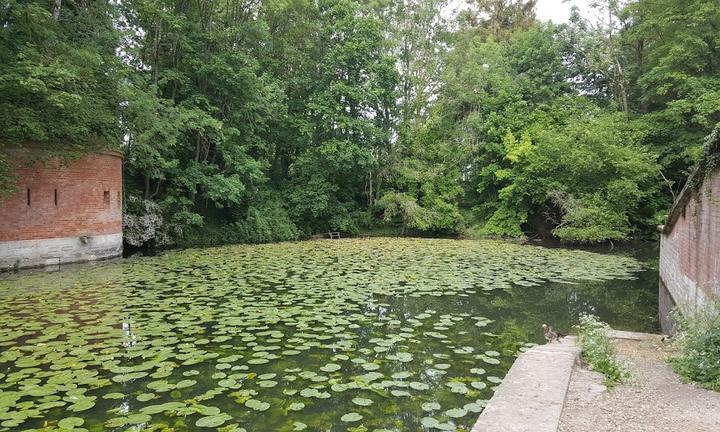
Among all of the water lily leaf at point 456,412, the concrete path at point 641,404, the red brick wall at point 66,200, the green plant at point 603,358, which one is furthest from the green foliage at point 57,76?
the concrete path at point 641,404

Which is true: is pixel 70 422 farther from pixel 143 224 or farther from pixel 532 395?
pixel 143 224

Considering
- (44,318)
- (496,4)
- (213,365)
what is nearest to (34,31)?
(44,318)

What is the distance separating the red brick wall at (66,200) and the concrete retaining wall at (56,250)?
0.16 metres

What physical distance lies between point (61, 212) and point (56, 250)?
109 cm

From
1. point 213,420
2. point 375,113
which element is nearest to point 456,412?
point 213,420

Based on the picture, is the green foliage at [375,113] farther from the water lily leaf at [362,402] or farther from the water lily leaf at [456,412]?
the water lily leaf at [456,412]

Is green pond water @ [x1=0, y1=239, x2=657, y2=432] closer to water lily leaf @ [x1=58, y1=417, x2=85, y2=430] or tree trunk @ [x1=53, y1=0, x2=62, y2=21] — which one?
water lily leaf @ [x1=58, y1=417, x2=85, y2=430]

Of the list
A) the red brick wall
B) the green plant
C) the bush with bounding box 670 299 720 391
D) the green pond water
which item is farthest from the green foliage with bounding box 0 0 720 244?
the bush with bounding box 670 299 720 391

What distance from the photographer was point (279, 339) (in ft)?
20.4

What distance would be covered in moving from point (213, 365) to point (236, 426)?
1.58 meters

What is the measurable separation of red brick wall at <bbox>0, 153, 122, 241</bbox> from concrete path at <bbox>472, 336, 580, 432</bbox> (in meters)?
12.8

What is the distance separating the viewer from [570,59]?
27234mm

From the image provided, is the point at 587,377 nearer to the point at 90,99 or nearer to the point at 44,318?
the point at 44,318

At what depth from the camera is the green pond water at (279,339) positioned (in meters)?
4.07
